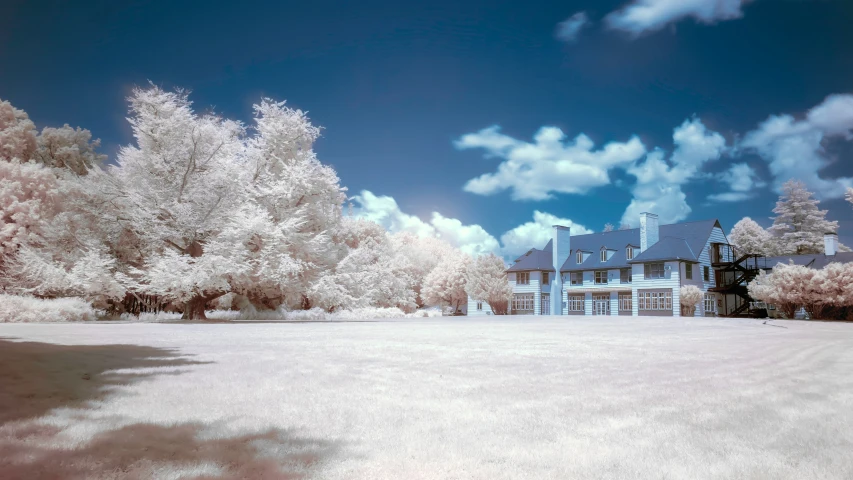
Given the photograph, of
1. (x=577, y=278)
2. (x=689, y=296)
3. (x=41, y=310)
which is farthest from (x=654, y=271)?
(x=41, y=310)

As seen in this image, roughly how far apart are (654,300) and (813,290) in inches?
567

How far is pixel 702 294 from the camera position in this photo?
165ft

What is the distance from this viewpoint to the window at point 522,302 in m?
60.5

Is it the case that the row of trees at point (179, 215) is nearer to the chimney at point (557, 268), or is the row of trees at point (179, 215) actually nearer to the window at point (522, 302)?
the window at point (522, 302)

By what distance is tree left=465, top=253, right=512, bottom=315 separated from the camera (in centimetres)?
5725

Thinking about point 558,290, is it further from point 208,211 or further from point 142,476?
point 142,476

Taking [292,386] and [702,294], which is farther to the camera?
[702,294]

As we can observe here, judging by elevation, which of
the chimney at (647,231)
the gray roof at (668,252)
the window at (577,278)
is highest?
the chimney at (647,231)

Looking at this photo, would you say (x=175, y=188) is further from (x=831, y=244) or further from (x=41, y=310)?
(x=831, y=244)

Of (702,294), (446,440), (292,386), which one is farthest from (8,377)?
(702,294)

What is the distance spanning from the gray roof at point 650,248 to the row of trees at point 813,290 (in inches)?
377

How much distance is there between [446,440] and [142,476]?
2036 millimetres

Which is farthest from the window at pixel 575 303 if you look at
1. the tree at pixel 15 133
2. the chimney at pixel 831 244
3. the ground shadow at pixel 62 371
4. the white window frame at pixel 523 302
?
the ground shadow at pixel 62 371

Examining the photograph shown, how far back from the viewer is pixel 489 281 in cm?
5728
